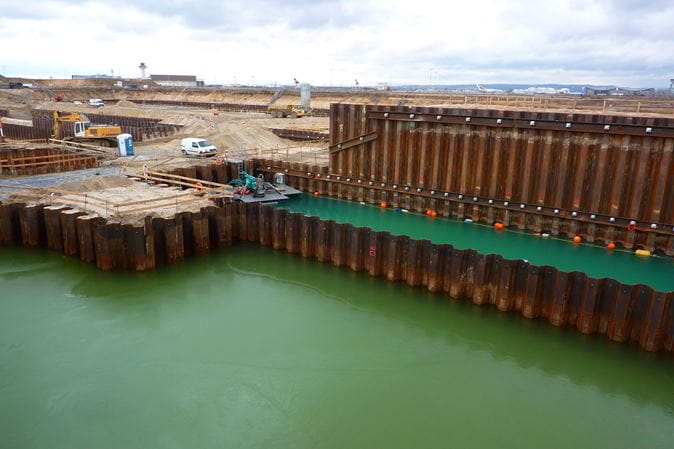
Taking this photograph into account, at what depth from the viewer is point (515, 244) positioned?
18.1 m

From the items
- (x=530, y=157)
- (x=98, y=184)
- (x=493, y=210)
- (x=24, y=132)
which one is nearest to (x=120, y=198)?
(x=98, y=184)

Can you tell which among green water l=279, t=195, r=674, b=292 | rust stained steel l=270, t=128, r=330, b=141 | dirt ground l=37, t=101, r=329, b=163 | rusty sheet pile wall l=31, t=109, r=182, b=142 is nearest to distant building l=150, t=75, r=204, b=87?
rusty sheet pile wall l=31, t=109, r=182, b=142

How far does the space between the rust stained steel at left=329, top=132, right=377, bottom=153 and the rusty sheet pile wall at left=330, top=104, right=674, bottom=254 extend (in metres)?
0.05

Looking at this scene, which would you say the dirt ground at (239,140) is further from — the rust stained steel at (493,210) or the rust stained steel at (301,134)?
the rust stained steel at (493,210)

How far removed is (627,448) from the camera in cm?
907

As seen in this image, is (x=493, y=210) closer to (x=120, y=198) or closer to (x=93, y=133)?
(x=120, y=198)

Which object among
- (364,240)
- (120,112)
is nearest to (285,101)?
(120,112)

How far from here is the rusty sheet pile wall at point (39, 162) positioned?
23.9 meters

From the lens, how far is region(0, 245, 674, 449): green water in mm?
9266

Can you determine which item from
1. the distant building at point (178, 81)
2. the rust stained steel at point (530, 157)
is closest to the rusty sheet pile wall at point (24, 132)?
the rust stained steel at point (530, 157)

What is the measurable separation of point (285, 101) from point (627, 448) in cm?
8158

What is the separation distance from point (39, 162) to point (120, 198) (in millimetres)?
10513

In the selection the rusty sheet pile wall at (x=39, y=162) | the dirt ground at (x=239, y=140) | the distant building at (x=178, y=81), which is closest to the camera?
the rusty sheet pile wall at (x=39, y=162)

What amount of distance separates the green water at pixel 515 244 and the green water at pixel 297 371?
4.23 meters
